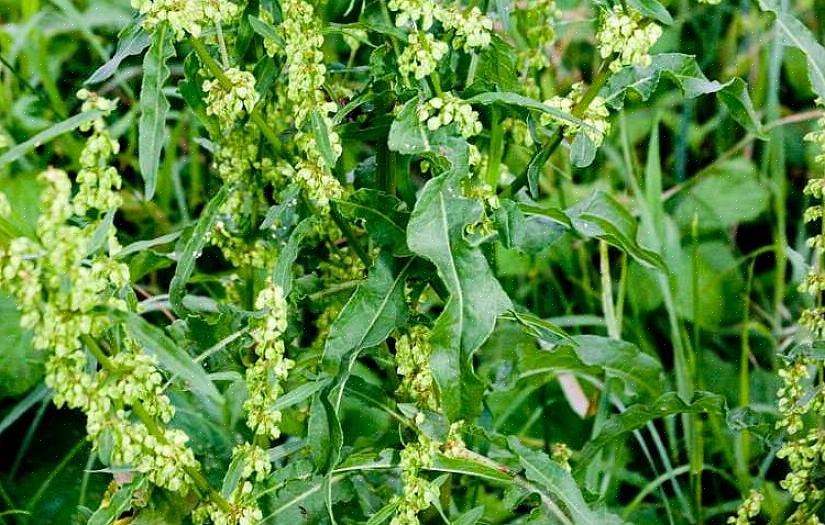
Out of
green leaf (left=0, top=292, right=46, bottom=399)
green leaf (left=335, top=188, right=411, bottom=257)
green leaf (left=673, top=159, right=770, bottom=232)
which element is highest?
green leaf (left=335, top=188, right=411, bottom=257)

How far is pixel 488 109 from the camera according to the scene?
1.98m

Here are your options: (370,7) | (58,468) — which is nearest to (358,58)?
(370,7)

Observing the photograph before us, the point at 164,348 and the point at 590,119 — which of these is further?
the point at 590,119

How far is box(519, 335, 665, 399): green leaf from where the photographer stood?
224cm

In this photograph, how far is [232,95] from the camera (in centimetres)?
171

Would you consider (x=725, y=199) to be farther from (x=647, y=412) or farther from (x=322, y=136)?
(x=322, y=136)

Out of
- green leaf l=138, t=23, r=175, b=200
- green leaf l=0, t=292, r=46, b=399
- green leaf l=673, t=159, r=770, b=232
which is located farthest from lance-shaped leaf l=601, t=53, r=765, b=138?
green leaf l=0, t=292, r=46, b=399

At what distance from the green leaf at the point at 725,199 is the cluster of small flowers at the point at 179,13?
2.03 metres

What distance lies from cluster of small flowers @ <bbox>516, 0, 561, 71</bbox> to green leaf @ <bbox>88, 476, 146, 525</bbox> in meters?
1.09

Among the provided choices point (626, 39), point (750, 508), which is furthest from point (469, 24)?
point (750, 508)

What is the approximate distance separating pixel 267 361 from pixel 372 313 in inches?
7.1

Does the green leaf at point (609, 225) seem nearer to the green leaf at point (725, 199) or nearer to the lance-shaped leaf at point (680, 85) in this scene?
the lance-shaped leaf at point (680, 85)

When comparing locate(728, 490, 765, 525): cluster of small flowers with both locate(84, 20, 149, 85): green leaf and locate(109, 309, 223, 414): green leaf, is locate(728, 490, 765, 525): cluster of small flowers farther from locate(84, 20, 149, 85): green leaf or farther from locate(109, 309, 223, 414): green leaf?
locate(84, 20, 149, 85): green leaf

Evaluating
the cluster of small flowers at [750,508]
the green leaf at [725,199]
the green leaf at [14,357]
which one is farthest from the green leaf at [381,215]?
the green leaf at [725,199]
